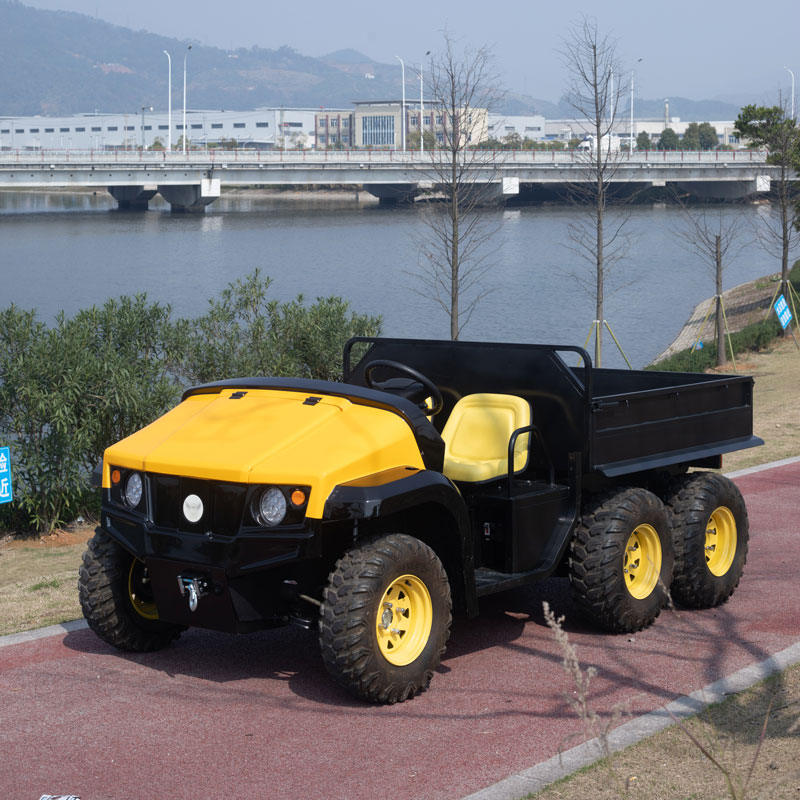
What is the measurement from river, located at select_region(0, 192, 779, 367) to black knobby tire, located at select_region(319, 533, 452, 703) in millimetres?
21405

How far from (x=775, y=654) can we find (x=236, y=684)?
2.94 m

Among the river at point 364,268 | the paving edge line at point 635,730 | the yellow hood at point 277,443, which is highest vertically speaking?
the river at point 364,268

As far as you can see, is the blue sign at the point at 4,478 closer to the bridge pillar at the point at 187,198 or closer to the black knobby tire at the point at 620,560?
the black knobby tire at the point at 620,560

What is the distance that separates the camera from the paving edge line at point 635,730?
4.47 metres

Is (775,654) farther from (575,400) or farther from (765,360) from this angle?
(765,360)

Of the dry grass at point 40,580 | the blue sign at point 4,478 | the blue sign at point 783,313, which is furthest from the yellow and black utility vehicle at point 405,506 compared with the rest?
the blue sign at point 783,313

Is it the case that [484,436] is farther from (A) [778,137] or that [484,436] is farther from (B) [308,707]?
(A) [778,137]

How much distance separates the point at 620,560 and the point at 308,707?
204cm

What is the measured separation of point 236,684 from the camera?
18.8 ft

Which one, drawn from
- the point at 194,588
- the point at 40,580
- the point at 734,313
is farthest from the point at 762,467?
the point at 734,313

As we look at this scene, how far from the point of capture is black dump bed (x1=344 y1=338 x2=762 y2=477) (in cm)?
637

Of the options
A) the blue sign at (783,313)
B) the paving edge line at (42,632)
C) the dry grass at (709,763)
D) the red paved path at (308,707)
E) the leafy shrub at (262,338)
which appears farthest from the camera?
the blue sign at (783,313)

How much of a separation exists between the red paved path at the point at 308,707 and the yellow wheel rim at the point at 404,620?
0.85 ft

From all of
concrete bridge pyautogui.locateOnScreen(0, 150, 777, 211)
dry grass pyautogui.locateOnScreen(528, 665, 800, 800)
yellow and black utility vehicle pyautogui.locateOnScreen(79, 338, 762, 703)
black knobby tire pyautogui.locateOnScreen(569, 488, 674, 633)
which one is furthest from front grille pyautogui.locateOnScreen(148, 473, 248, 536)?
concrete bridge pyautogui.locateOnScreen(0, 150, 777, 211)
